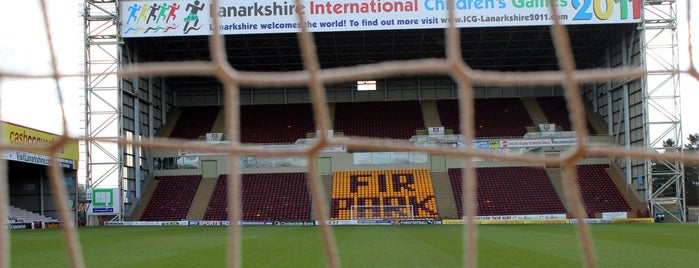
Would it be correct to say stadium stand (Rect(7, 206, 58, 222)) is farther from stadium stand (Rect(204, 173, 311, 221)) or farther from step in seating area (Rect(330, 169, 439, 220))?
step in seating area (Rect(330, 169, 439, 220))

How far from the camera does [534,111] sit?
85.4 ft

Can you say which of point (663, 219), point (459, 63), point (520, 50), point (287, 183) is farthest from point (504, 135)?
point (459, 63)

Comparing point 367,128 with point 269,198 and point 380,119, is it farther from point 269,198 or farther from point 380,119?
point 269,198

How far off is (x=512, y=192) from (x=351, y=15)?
860 cm

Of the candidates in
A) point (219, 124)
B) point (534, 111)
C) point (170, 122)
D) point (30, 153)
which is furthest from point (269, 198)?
point (534, 111)

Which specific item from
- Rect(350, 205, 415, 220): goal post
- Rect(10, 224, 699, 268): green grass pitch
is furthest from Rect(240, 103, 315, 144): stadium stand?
Rect(10, 224, 699, 268): green grass pitch

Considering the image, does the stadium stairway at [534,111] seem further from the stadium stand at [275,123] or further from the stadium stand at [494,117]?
the stadium stand at [275,123]

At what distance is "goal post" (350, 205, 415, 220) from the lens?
21812 millimetres

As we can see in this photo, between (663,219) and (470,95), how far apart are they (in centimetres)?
2068

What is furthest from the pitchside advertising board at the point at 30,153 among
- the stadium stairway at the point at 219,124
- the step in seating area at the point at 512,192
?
the step in seating area at the point at 512,192

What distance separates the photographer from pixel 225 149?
2.14 m

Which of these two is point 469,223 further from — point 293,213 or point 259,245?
point 293,213

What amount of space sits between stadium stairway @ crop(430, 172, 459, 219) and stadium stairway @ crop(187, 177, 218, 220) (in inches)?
320

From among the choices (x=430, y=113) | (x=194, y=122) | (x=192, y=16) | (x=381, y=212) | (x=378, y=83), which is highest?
(x=192, y=16)
